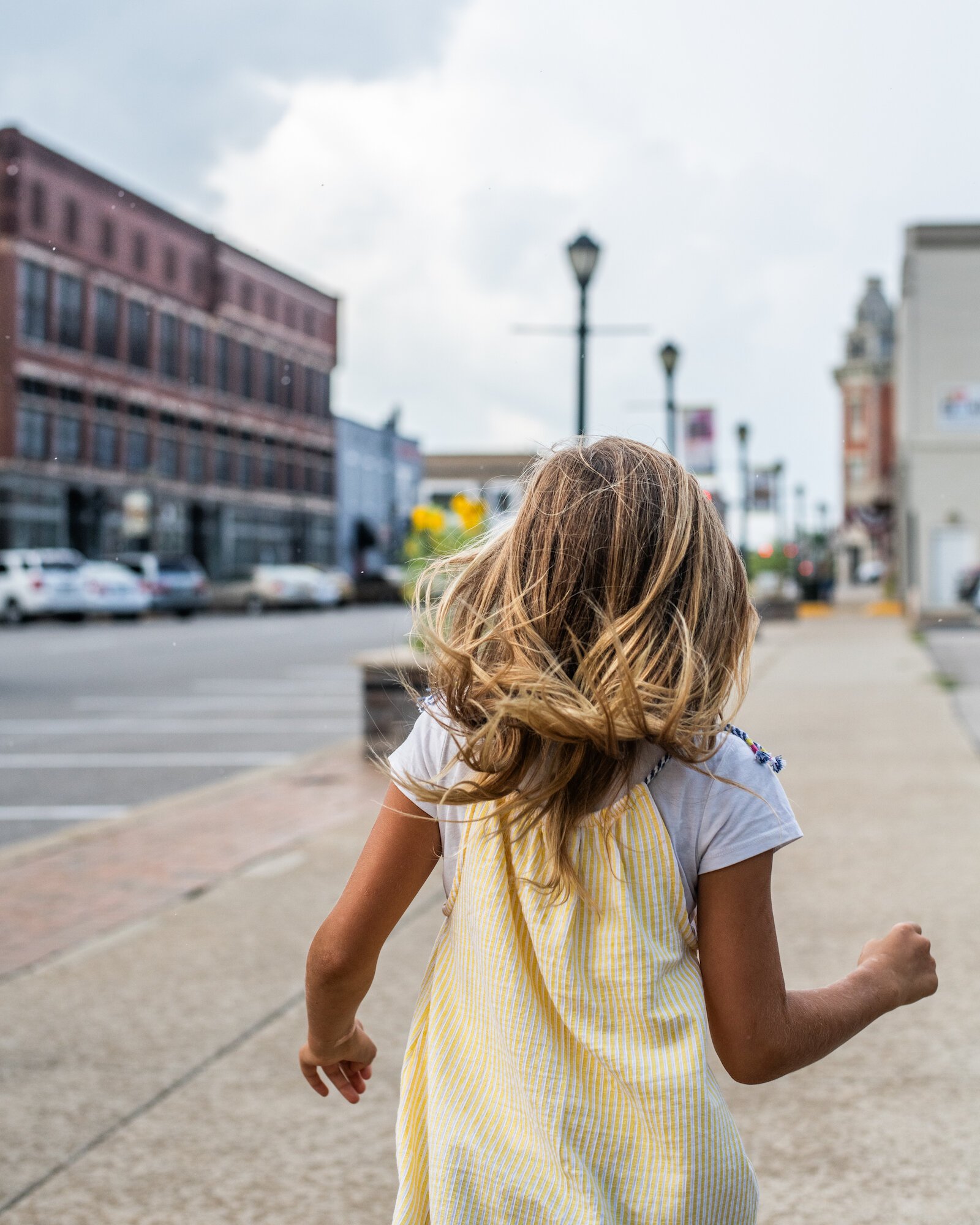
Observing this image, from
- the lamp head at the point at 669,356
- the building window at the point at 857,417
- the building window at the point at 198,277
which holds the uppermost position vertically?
the building window at the point at 857,417

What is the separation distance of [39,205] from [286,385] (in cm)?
3496

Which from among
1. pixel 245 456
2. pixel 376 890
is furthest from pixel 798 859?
pixel 245 456

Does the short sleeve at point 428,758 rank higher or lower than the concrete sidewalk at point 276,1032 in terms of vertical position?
higher

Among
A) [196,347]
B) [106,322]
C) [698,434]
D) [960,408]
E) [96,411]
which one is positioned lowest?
[196,347]

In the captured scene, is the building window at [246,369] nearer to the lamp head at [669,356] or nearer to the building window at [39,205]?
the lamp head at [669,356]

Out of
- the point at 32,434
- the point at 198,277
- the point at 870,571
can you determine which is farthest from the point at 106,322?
the point at 870,571

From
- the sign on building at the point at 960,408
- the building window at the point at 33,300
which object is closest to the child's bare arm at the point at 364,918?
the sign on building at the point at 960,408

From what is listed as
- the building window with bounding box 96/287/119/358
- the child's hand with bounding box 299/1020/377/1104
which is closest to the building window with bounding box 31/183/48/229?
Answer: the building window with bounding box 96/287/119/358

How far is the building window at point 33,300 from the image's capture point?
Result: 37969 mm

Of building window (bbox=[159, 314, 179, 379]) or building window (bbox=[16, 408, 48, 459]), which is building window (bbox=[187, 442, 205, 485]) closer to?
building window (bbox=[159, 314, 179, 379])

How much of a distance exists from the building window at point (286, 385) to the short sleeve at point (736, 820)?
1.46m

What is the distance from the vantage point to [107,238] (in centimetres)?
3444

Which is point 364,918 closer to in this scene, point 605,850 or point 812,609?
point 605,850

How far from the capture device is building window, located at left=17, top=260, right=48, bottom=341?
125ft
